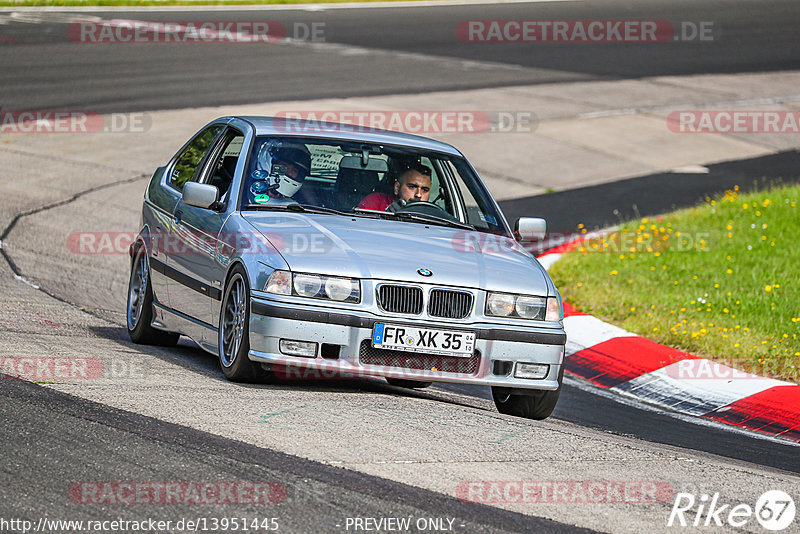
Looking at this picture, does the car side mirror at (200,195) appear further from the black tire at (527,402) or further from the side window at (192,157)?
the black tire at (527,402)

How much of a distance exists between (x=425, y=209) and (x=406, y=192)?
175 millimetres

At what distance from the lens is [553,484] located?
5402 mm

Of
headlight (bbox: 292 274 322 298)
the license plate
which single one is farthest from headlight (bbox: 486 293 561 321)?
headlight (bbox: 292 274 322 298)

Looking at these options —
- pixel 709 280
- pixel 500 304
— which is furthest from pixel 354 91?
pixel 500 304

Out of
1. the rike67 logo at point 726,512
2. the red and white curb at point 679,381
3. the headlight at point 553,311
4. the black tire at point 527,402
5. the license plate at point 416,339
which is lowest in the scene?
the red and white curb at point 679,381

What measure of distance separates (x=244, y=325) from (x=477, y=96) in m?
15.9

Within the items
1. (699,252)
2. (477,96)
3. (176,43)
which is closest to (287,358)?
(699,252)

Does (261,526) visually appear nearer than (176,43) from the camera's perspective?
Yes

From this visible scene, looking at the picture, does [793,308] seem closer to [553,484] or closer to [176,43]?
[553,484]

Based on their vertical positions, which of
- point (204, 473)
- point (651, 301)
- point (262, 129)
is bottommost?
point (651, 301)

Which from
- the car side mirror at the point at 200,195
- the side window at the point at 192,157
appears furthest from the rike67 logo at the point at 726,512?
the side window at the point at 192,157

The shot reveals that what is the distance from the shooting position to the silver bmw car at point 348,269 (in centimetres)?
674

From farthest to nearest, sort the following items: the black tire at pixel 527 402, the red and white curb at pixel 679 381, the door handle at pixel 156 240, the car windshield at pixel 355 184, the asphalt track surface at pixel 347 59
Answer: the asphalt track surface at pixel 347 59
the door handle at pixel 156 240
the red and white curb at pixel 679 381
the car windshield at pixel 355 184
the black tire at pixel 527 402

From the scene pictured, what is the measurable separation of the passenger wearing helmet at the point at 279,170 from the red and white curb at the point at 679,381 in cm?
273
